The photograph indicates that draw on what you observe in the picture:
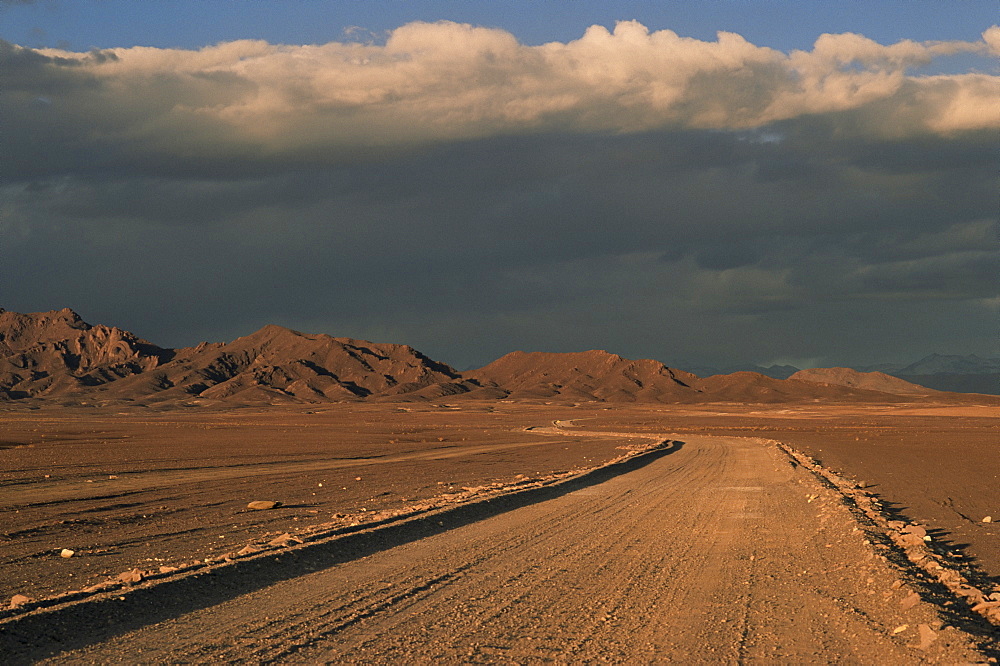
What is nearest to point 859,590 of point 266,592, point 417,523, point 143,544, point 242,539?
point 266,592

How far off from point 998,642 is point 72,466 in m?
40.2

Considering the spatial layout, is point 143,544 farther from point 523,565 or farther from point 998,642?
point 998,642

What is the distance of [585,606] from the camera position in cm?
1119

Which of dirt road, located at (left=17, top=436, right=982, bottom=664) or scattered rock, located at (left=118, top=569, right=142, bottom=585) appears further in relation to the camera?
scattered rock, located at (left=118, top=569, right=142, bottom=585)

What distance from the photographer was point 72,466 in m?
39.8

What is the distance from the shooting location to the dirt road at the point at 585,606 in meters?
9.11

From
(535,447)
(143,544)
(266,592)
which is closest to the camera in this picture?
(266,592)

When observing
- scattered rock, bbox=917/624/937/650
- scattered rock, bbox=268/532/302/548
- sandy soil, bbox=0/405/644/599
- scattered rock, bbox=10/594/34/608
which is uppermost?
scattered rock, bbox=917/624/937/650

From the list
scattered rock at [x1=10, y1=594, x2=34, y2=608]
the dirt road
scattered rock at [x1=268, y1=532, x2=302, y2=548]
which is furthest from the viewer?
scattered rock at [x1=268, y1=532, x2=302, y2=548]

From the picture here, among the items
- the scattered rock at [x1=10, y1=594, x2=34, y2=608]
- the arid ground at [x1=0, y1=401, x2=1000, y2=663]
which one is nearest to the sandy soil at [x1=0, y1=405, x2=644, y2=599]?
the arid ground at [x1=0, y1=401, x2=1000, y2=663]

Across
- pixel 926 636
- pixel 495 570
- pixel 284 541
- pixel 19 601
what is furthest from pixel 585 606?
pixel 19 601

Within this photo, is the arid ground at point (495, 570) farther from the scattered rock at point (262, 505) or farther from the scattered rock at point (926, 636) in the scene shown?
the scattered rock at point (262, 505)

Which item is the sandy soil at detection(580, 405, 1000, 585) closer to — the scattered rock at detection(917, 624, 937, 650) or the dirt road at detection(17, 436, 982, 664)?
the dirt road at detection(17, 436, 982, 664)

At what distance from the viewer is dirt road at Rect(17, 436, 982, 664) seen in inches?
359
